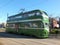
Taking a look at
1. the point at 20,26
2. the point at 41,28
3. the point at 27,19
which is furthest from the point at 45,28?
Result: the point at 20,26

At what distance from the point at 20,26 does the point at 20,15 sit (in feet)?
7.14

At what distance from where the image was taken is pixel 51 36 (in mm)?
27516

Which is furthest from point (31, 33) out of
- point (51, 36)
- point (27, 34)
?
point (51, 36)

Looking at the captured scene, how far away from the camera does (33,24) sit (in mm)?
26688

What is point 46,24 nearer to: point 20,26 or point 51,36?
point 51,36

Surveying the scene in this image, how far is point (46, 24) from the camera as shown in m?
25.8

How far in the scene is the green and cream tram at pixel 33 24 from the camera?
25.1m

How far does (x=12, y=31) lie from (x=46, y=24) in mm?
12172

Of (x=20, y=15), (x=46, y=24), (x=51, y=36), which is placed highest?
(x=20, y=15)

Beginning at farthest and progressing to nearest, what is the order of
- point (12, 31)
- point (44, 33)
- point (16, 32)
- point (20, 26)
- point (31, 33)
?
point (12, 31) < point (16, 32) < point (20, 26) < point (31, 33) < point (44, 33)

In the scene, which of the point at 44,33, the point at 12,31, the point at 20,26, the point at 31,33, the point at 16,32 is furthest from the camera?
the point at 12,31

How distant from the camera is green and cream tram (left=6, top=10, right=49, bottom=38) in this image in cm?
2509

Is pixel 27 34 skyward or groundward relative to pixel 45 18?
groundward

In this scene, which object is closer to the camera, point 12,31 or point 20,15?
point 20,15
